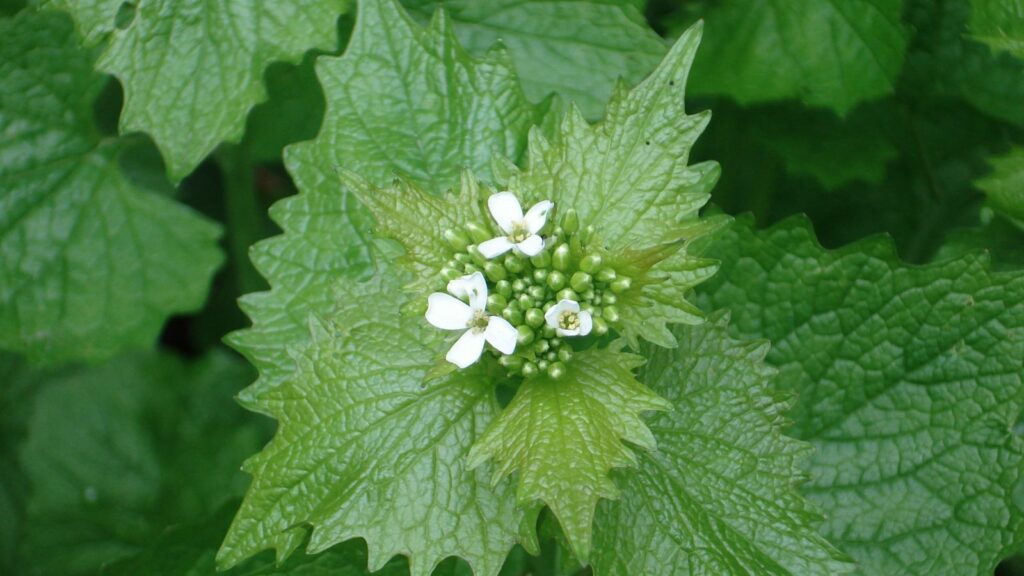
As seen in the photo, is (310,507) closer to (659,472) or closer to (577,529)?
(577,529)

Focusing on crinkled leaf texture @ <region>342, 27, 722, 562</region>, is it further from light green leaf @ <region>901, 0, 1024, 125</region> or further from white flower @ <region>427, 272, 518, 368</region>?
light green leaf @ <region>901, 0, 1024, 125</region>

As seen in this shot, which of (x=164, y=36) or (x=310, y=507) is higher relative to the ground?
(x=164, y=36)

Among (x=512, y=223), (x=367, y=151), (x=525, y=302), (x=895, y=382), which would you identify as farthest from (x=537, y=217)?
(x=895, y=382)

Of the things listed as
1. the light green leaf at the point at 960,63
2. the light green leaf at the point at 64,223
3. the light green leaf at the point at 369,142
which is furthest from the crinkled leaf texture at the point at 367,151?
the light green leaf at the point at 960,63

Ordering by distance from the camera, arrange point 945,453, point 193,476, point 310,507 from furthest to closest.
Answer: point 193,476 < point 945,453 < point 310,507

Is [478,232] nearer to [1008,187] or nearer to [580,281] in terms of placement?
[580,281]

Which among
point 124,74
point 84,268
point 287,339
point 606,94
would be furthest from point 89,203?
point 606,94

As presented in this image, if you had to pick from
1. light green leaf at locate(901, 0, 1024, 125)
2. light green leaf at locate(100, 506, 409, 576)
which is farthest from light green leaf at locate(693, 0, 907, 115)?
light green leaf at locate(100, 506, 409, 576)
